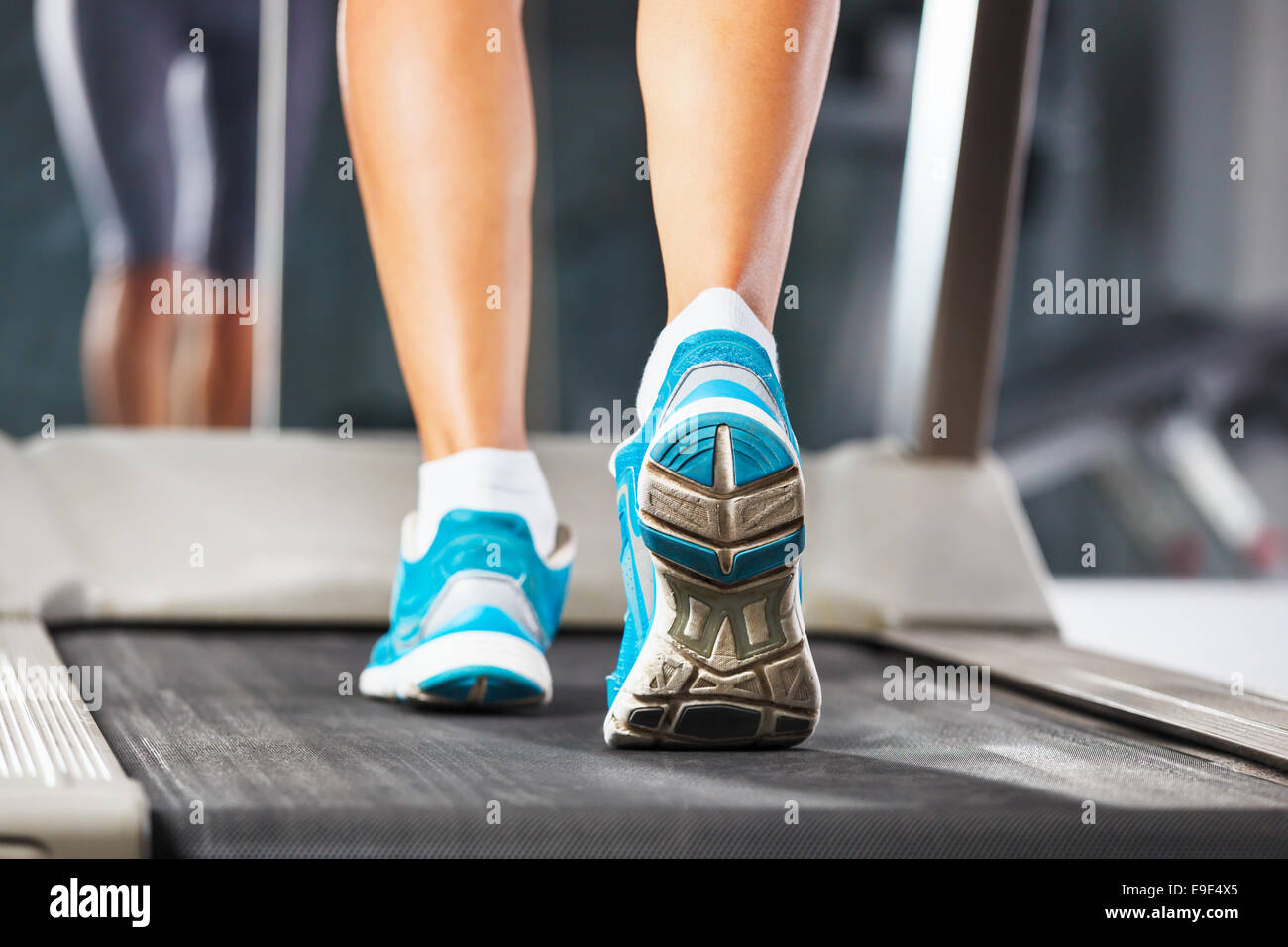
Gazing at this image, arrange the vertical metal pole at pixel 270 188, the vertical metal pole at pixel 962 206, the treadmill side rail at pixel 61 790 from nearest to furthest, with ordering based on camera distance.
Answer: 1. the treadmill side rail at pixel 61 790
2. the vertical metal pole at pixel 962 206
3. the vertical metal pole at pixel 270 188

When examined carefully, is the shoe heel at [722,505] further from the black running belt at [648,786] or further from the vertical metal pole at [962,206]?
the vertical metal pole at [962,206]

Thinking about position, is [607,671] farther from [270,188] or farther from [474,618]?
[270,188]

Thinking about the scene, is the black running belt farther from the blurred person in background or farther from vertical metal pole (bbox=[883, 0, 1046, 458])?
the blurred person in background

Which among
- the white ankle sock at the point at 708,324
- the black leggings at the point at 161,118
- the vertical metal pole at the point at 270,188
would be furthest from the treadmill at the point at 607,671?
the vertical metal pole at the point at 270,188

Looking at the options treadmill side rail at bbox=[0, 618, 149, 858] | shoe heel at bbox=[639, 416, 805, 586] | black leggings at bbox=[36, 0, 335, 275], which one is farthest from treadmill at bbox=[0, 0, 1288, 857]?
black leggings at bbox=[36, 0, 335, 275]

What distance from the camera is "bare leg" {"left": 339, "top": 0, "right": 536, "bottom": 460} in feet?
3.27

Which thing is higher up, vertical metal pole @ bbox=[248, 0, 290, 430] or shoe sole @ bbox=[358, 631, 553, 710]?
vertical metal pole @ bbox=[248, 0, 290, 430]

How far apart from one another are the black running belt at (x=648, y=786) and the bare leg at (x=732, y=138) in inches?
11.9

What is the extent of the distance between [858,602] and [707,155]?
0.83 meters

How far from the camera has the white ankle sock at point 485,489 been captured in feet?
3.18

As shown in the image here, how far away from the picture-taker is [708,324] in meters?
0.83
